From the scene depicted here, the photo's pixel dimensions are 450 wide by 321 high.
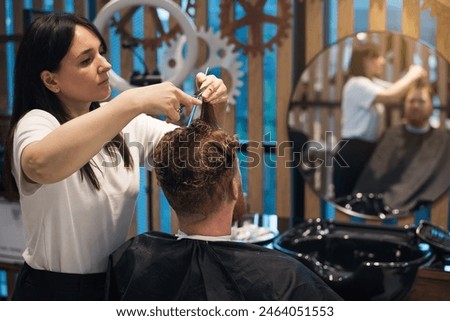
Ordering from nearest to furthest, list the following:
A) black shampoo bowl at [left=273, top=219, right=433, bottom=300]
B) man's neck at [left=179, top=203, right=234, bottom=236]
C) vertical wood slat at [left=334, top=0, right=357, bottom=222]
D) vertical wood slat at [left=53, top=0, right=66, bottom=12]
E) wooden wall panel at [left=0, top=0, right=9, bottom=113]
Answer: man's neck at [left=179, top=203, right=234, bottom=236] < black shampoo bowl at [left=273, top=219, right=433, bottom=300] < vertical wood slat at [left=334, top=0, right=357, bottom=222] < vertical wood slat at [left=53, top=0, right=66, bottom=12] < wooden wall panel at [left=0, top=0, right=9, bottom=113]

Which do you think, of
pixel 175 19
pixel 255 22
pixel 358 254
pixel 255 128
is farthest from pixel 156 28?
pixel 358 254

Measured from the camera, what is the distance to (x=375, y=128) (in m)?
2.67

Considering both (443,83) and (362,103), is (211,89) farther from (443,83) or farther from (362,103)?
(443,83)

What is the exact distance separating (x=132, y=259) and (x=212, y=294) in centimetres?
25

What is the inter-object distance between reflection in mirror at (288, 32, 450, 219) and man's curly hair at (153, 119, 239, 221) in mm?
1265

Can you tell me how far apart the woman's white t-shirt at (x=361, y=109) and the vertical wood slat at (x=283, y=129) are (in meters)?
0.29

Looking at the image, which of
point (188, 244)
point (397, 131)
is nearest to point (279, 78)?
point (397, 131)

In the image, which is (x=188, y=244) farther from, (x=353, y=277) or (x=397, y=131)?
(x=397, y=131)

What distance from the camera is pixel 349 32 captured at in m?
2.65

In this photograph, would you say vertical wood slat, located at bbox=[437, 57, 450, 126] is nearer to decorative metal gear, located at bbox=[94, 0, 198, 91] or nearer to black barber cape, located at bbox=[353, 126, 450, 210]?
black barber cape, located at bbox=[353, 126, 450, 210]

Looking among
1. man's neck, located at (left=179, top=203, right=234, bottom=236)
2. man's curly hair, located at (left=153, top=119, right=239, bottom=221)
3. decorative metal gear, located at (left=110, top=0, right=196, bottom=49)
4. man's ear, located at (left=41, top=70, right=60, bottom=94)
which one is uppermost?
decorative metal gear, located at (left=110, top=0, right=196, bottom=49)

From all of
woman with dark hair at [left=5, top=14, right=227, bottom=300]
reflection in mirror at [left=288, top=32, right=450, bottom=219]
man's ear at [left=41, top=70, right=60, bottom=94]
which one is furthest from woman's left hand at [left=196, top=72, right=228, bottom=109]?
reflection in mirror at [left=288, top=32, right=450, bottom=219]

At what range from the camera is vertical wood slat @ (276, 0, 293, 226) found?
9.15 ft

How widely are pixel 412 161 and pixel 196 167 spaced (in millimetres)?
1478
